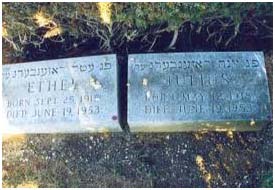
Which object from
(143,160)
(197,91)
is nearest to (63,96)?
(143,160)

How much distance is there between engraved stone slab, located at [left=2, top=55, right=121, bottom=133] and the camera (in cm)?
448

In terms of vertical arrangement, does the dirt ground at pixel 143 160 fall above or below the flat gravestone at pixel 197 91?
below

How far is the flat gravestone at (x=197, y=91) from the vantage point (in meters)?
4.36

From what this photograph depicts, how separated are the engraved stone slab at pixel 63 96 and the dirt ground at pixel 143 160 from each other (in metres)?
0.17

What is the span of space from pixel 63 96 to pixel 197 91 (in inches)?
43.6

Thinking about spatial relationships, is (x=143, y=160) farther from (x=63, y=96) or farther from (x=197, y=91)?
(x=63, y=96)

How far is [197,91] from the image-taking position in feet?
14.6

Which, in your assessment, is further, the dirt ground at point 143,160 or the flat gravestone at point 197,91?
the dirt ground at point 143,160

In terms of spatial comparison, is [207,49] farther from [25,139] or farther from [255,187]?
[25,139]

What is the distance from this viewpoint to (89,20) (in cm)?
460

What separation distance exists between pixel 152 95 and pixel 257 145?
974mm

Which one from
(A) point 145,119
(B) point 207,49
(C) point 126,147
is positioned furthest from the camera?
(B) point 207,49

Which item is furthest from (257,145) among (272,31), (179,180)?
(272,31)

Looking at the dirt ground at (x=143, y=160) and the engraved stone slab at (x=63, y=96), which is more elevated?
the engraved stone slab at (x=63, y=96)
